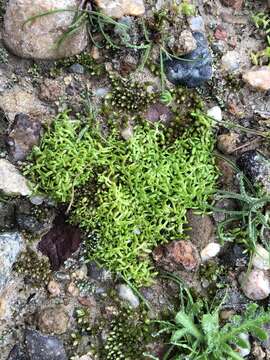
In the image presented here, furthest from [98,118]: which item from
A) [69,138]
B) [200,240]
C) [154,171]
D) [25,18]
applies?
[200,240]

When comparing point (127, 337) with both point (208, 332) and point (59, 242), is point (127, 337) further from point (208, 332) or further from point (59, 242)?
point (59, 242)

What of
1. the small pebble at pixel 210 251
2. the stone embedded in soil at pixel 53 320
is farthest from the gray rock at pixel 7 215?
the small pebble at pixel 210 251

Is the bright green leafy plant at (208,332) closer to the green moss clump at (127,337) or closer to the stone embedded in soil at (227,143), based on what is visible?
the green moss clump at (127,337)

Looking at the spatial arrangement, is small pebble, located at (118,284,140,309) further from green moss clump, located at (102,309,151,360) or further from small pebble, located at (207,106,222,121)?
small pebble, located at (207,106,222,121)

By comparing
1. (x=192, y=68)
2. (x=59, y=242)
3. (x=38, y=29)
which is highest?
(x=38, y=29)

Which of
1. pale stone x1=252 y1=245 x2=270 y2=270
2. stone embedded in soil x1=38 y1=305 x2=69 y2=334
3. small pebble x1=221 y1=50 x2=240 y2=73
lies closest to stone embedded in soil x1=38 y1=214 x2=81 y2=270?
stone embedded in soil x1=38 y1=305 x2=69 y2=334

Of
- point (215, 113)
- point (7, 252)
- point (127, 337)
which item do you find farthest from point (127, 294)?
point (215, 113)
